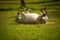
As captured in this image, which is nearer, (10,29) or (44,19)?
(10,29)

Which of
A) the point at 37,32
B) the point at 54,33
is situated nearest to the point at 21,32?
the point at 37,32

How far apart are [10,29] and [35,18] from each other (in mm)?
2182

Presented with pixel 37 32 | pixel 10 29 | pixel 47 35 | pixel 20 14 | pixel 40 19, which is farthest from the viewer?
pixel 20 14

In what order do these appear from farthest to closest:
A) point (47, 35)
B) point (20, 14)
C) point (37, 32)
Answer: point (20, 14), point (37, 32), point (47, 35)

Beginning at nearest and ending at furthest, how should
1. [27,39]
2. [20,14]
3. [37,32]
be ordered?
[27,39] → [37,32] → [20,14]

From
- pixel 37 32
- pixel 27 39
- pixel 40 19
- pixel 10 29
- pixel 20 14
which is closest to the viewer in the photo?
pixel 27 39

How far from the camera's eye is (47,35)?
10203 millimetres

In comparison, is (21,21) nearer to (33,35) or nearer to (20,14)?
(20,14)

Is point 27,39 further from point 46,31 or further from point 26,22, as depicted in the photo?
point 26,22

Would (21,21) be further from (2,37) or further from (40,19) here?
(2,37)

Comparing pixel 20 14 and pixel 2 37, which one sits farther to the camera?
pixel 20 14

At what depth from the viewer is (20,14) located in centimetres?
1448

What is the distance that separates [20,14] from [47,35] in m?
4.51

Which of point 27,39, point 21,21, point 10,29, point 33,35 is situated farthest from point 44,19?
point 27,39
